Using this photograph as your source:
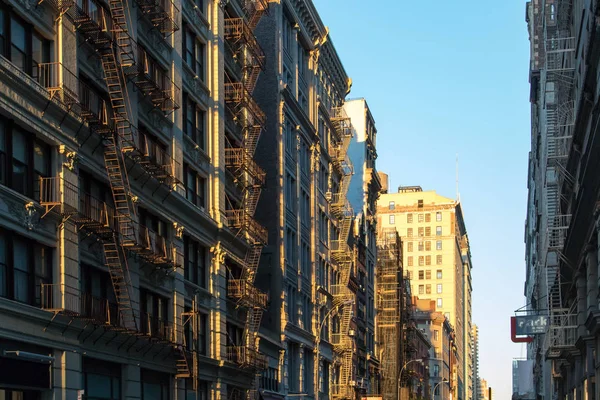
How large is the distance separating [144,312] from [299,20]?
3694cm


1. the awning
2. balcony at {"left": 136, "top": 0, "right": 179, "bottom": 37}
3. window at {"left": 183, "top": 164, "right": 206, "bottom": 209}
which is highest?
balcony at {"left": 136, "top": 0, "right": 179, "bottom": 37}

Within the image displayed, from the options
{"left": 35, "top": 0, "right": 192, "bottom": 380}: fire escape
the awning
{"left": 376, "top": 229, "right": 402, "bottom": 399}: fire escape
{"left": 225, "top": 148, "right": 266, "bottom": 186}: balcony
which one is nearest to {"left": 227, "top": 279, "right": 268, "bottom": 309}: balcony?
{"left": 225, "top": 148, "right": 266, "bottom": 186}: balcony

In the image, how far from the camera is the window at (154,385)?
36.8 m

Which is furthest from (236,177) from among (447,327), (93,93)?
(447,327)

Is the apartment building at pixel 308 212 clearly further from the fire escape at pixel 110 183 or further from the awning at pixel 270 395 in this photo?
the fire escape at pixel 110 183

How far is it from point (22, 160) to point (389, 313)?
81341 millimetres

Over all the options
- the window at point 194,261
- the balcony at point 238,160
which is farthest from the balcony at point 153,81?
the balcony at point 238,160

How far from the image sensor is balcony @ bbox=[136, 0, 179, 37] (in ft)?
124

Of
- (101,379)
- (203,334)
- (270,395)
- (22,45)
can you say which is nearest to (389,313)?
(270,395)

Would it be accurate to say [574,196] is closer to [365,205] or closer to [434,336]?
[365,205]

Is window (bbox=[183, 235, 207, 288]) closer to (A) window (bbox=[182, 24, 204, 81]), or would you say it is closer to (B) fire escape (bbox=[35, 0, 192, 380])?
(B) fire escape (bbox=[35, 0, 192, 380])

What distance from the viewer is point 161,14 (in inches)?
1529

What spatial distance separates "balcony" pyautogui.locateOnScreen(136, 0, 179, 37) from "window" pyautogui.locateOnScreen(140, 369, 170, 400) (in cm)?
1423

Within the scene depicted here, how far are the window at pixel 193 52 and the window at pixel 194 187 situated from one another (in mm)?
4931
